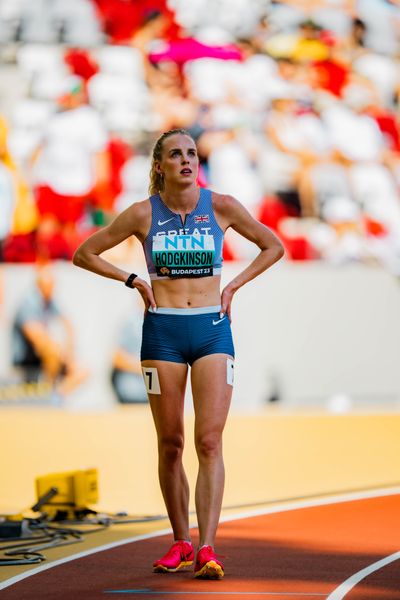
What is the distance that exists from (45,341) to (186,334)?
14.1 meters

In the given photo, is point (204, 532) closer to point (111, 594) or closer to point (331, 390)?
point (111, 594)

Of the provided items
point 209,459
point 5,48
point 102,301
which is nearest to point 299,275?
point 102,301

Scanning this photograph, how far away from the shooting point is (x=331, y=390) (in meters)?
21.4

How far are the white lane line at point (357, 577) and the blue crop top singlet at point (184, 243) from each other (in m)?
1.71

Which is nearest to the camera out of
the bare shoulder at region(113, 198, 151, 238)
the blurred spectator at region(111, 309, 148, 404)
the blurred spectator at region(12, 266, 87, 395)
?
the bare shoulder at region(113, 198, 151, 238)

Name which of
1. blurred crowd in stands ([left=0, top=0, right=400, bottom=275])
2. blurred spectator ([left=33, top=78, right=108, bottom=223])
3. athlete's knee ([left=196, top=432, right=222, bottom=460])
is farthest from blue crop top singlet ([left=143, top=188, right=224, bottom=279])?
blurred spectator ([left=33, top=78, right=108, bottom=223])

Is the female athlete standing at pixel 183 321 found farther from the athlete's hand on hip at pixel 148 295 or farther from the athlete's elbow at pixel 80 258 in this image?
the athlete's elbow at pixel 80 258

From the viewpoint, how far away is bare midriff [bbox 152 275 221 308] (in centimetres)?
704

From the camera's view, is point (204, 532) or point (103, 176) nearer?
point (204, 532)

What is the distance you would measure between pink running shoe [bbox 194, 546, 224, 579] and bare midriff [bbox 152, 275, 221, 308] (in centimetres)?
125

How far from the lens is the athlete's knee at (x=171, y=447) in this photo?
7082mm

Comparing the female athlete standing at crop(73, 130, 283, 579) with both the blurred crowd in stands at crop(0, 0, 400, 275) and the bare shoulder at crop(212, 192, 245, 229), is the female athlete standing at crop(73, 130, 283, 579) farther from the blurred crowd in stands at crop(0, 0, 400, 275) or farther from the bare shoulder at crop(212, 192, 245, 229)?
the blurred crowd in stands at crop(0, 0, 400, 275)

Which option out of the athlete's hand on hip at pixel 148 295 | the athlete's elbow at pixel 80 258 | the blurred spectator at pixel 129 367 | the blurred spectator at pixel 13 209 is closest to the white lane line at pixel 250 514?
the athlete's hand on hip at pixel 148 295

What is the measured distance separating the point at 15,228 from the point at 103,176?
1.60 m
